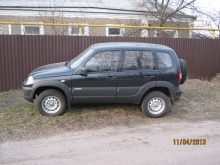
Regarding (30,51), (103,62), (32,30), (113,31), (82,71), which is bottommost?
(82,71)

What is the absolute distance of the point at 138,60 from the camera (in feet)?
20.1

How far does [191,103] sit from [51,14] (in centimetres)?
1146

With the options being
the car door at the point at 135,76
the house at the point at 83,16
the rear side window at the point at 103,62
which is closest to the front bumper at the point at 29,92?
the rear side window at the point at 103,62

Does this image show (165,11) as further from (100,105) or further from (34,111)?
(34,111)

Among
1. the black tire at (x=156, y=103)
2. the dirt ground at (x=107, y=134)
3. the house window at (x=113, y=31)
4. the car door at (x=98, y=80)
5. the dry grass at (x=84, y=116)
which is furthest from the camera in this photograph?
the house window at (x=113, y=31)

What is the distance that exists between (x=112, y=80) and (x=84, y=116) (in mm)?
1128

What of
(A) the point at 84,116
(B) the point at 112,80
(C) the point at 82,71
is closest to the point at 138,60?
(B) the point at 112,80

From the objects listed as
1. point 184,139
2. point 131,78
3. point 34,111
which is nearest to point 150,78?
point 131,78

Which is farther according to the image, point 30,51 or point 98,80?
point 30,51

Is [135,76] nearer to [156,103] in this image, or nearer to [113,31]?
[156,103]

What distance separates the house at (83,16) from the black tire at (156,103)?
9.11m

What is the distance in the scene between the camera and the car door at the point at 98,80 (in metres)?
5.88

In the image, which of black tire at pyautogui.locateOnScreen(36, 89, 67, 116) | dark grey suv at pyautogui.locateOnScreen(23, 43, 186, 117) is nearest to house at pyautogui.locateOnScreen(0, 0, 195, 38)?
dark grey suv at pyautogui.locateOnScreen(23, 43, 186, 117)
